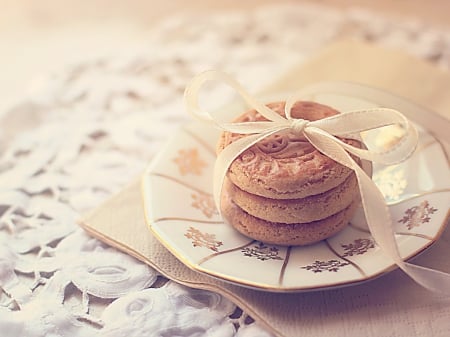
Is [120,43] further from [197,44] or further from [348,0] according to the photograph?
[348,0]

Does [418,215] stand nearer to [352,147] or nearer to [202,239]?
[352,147]

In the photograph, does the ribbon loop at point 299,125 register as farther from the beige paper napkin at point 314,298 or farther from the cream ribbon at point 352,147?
the beige paper napkin at point 314,298

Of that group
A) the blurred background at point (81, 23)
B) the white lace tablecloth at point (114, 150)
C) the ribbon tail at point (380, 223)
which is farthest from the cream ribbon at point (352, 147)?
the blurred background at point (81, 23)

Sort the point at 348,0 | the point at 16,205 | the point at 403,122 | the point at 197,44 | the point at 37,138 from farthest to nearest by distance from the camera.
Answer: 1. the point at 348,0
2. the point at 197,44
3. the point at 37,138
4. the point at 16,205
5. the point at 403,122

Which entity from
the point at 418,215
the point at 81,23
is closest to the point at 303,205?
the point at 418,215

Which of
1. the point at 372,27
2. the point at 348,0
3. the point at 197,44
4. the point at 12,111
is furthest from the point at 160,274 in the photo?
the point at 348,0

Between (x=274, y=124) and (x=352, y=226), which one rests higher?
(x=274, y=124)

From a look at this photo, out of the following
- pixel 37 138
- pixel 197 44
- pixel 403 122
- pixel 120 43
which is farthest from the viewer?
pixel 120 43
